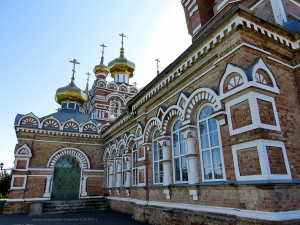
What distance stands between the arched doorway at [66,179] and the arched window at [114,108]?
22.6 feet

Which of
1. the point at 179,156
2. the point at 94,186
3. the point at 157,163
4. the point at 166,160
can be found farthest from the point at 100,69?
the point at 179,156

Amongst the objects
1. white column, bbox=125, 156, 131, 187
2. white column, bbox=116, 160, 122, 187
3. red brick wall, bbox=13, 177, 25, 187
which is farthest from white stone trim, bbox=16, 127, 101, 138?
white column, bbox=125, 156, 131, 187

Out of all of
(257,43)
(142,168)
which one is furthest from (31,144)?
(257,43)

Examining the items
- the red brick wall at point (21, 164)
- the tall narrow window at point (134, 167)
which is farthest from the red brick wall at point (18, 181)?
the tall narrow window at point (134, 167)

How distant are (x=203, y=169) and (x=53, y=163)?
36.5 feet

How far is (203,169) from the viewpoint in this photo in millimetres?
6188

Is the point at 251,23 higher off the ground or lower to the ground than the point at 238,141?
higher

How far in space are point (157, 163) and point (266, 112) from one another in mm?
4717

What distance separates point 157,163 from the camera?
8570 mm

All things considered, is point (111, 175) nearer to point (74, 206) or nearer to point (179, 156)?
point (74, 206)

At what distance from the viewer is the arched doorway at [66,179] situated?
14145 mm

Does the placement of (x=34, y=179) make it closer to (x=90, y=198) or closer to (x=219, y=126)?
(x=90, y=198)

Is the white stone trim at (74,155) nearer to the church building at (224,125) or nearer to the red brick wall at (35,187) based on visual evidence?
the red brick wall at (35,187)

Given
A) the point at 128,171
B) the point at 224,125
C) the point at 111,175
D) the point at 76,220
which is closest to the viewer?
the point at 224,125
